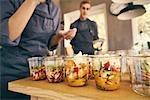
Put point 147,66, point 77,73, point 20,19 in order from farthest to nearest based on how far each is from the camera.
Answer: point 20,19 → point 77,73 → point 147,66

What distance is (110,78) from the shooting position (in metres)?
0.53

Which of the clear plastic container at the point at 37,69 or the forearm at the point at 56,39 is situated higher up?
the forearm at the point at 56,39

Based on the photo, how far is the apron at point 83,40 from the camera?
957 mm

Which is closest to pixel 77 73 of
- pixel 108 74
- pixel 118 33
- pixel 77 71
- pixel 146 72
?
pixel 77 71

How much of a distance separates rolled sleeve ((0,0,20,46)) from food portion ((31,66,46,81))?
0.45ft

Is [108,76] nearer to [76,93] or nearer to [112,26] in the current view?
[76,93]

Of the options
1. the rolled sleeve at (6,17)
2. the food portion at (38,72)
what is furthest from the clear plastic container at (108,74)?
the rolled sleeve at (6,17)

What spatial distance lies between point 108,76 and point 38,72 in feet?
1.11

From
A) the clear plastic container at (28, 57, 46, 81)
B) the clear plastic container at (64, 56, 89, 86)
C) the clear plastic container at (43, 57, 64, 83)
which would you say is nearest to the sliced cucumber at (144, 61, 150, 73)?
the clear plastic container at (64, 56, 89, 86)

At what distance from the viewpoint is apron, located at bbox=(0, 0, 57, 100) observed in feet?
2.94

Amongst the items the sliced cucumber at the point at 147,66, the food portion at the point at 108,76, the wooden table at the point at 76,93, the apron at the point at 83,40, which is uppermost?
the apron at the point at 83,40

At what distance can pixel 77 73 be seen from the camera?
0.60 metres

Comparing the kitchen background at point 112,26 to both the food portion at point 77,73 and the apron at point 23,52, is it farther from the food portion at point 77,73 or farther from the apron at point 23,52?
the food portion at point 77,73

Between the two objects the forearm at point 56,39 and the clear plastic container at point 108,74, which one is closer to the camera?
the clear plastic container at point 108,74
